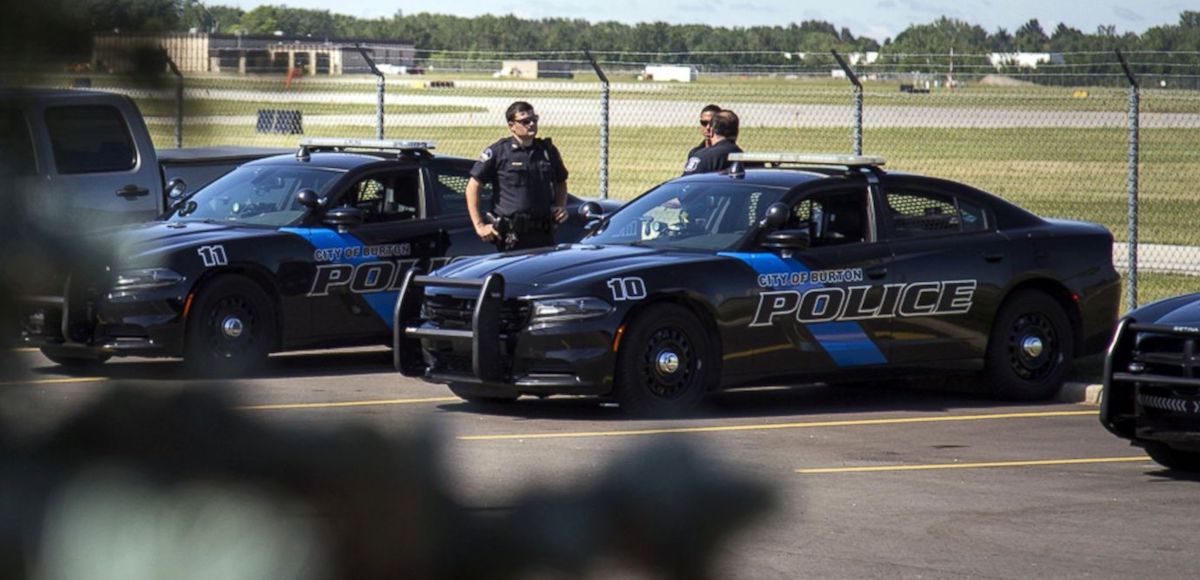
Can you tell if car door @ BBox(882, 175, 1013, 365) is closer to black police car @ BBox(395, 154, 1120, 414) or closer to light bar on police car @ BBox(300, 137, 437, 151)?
black police car @ BBox(395, 154, 1120, 414)

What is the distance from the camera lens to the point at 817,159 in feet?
36.1

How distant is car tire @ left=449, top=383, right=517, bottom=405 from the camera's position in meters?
10.1

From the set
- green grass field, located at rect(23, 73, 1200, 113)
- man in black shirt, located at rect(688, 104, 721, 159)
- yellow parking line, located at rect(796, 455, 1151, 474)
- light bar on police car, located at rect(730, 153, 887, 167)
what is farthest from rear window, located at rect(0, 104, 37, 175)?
green grass field, located at rect(23, 73, 1200, 113)

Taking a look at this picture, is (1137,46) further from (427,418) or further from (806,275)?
(427,418)

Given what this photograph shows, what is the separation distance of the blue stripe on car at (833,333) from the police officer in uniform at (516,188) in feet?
6.80

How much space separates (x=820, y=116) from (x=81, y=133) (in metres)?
42.8

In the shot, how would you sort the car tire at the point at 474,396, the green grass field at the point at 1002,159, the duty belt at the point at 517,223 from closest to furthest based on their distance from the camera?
the car tire at the point at 474,396
the duty belt at the point at 517,223
the green grass field at the point at 1002,159

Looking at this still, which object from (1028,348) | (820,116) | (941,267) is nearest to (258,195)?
(941,267)

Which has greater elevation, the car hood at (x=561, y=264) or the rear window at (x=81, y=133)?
the rear window at (x=81, y=133)

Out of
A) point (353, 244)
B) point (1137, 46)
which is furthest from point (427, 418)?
point (1137, 46)

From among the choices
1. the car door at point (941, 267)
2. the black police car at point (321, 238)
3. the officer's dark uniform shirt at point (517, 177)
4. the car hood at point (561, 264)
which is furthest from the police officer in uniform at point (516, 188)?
the car door at point (941, 267)

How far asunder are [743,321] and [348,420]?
924 centimetres

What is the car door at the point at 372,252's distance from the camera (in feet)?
39.5

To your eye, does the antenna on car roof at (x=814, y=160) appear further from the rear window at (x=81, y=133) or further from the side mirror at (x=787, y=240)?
the rear window at (x=81, y=133)
